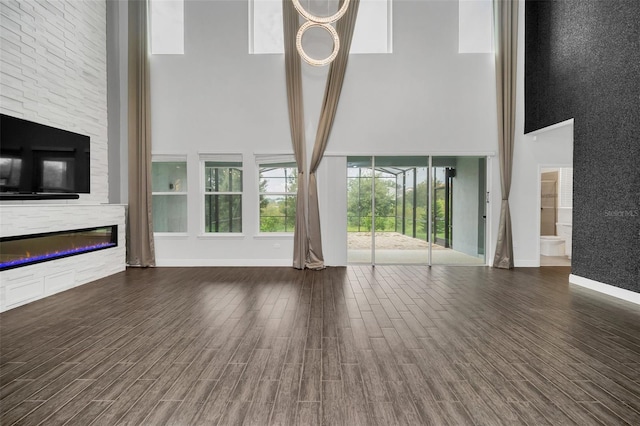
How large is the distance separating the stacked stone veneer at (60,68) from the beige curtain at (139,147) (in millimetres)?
481

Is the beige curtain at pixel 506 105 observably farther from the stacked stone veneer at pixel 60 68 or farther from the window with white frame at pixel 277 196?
the stacked stone veneer at pixel 60 68

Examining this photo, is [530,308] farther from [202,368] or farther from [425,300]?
[202,368]

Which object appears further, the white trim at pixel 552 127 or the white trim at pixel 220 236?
the white trim at pixel 220 236

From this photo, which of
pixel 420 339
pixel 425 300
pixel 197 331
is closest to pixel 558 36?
pixel 425 300

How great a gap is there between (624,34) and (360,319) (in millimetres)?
5313

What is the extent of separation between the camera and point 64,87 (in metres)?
5.80

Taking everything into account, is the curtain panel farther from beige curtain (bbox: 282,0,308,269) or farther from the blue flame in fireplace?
the blue flame in fireplace

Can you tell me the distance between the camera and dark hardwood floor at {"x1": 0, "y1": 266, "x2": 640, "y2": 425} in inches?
84.3

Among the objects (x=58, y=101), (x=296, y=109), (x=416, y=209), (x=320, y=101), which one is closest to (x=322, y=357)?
(x=416, y=209)

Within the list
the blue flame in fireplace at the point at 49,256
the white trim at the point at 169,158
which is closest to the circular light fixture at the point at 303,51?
the white trim at the point at 169,158

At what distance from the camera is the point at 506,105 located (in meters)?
6.95

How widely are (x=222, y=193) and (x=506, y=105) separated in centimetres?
607

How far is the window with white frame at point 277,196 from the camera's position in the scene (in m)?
7.27

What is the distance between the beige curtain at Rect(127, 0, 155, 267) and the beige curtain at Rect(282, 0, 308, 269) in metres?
2.86
